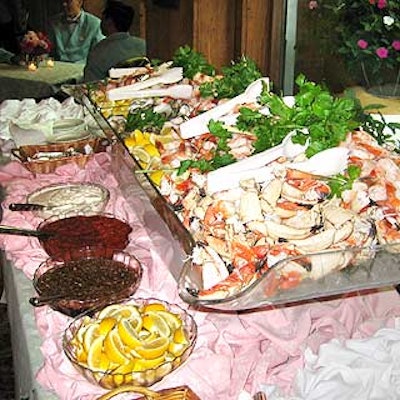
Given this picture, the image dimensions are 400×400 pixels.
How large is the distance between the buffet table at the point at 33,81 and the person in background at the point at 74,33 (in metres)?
0.96

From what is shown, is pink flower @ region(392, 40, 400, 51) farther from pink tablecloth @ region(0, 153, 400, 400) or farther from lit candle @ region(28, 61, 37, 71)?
lit candle @ region(28, 61, 37, 71)

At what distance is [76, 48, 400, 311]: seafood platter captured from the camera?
3.42 ft

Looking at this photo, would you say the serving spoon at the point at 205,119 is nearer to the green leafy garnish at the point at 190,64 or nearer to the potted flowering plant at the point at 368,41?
the green leafy garnish at the point at 190,64

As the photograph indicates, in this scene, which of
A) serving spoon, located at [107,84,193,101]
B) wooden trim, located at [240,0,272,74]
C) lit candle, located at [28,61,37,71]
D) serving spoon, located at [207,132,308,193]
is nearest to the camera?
serving spoon, located at [207,132,308,193]

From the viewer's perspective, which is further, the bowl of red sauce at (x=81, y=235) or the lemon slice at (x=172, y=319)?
the bowl of red sauce at (x=81, y=235)

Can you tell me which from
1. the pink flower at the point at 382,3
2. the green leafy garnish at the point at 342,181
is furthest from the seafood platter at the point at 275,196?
the pink flower at the point at 382,3

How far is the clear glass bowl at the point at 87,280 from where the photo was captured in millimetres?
1219

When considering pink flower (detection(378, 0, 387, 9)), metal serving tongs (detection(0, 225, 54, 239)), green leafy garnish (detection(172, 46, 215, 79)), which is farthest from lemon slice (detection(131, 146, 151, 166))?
pink flower (detection(378, 0, 387, 9))

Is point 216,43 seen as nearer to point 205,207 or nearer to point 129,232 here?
point 129,232

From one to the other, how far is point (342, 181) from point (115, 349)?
46 centimetres

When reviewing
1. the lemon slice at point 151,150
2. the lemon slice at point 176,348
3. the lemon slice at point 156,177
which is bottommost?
the lemon slice at point 176,348

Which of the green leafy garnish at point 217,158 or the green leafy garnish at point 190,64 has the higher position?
the green leafy garnish at point 217,158

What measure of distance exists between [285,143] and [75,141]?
987 millimetres

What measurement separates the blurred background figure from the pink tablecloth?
196 inches
